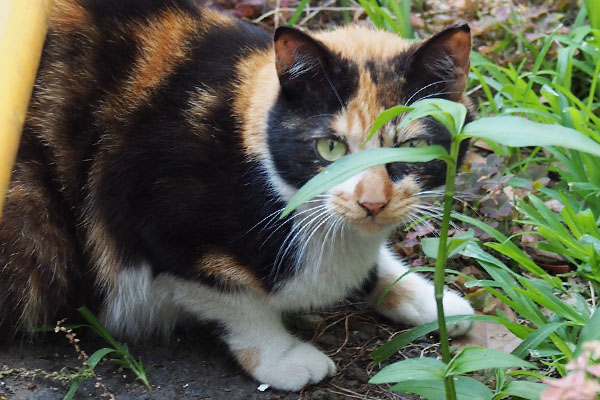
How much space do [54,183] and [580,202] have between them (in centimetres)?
173

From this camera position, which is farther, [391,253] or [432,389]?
[391,253]

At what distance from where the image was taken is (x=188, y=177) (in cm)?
226

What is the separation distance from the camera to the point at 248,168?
221 cm

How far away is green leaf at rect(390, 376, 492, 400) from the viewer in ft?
6.11

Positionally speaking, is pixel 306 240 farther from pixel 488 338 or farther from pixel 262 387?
pixel 488 338

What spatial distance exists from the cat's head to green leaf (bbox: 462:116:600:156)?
501mm

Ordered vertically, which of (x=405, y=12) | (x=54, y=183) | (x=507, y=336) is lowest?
(x=507, y=336)

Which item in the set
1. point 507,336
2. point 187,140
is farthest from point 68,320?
point 507,336

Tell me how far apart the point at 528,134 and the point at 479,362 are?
1.69ft

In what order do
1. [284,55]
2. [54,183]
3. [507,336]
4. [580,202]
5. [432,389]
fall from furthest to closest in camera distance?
[580,202] < [507,336] < [54,183] < [284,55] < [432,389]

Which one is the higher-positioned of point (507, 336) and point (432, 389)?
point (432, 389)

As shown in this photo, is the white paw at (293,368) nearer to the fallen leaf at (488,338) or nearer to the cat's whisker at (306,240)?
the cat's whisker at (306,240)

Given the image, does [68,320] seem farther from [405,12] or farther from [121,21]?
[405,12]

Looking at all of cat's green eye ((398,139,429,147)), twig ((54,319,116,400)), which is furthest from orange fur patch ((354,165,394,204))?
twig ((54,319,116,400))
